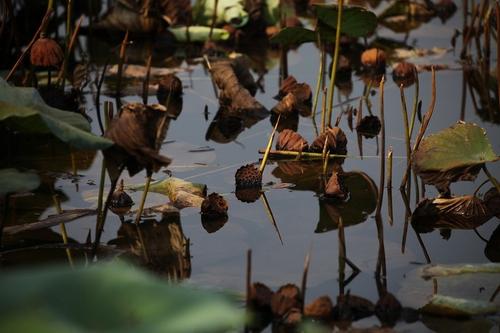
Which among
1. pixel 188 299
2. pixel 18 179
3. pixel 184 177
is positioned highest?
pixel 188 299

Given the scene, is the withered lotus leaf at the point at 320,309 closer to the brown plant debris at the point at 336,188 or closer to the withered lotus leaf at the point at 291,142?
the brown plant debris at the point at 336,188

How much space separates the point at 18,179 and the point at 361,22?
1194mm

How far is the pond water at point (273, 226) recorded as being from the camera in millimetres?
1726

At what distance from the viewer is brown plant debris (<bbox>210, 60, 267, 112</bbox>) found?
9.45 feet

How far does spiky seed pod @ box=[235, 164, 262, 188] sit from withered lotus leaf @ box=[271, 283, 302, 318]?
706mm

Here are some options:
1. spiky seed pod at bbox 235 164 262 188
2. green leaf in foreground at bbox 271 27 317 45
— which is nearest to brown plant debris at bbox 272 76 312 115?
green leaf in foreground at bbox 271 27 317 45

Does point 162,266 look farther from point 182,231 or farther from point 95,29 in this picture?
point 95,29

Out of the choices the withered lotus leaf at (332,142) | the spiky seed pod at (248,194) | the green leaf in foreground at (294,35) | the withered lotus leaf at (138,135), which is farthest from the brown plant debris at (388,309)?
the green leaf in foreground at (294,35)

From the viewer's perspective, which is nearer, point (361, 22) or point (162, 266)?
point (162, 266)

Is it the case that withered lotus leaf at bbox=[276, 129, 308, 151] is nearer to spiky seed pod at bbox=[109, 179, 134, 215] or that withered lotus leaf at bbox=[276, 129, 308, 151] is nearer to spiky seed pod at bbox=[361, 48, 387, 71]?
spiky seed pod at bbox=[109, 179, 134, 215]

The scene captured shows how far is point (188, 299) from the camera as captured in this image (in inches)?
36.3

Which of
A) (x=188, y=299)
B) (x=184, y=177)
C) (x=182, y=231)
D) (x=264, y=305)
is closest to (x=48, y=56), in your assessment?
(x=184, y=177)

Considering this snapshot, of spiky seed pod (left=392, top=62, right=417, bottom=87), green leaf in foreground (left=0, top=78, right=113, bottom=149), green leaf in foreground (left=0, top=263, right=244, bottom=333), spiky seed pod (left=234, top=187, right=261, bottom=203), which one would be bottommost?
spiky seed pod (left=234, top=187, right=261, bottom=203)

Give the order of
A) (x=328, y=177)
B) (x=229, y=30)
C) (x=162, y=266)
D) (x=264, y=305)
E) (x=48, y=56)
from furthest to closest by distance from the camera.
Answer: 1. (x=229, y=30)
2. (x=48, y=56)
3. (x=328, y=177)
4. (x=162, y=266)
5. (x=264, y=305)
